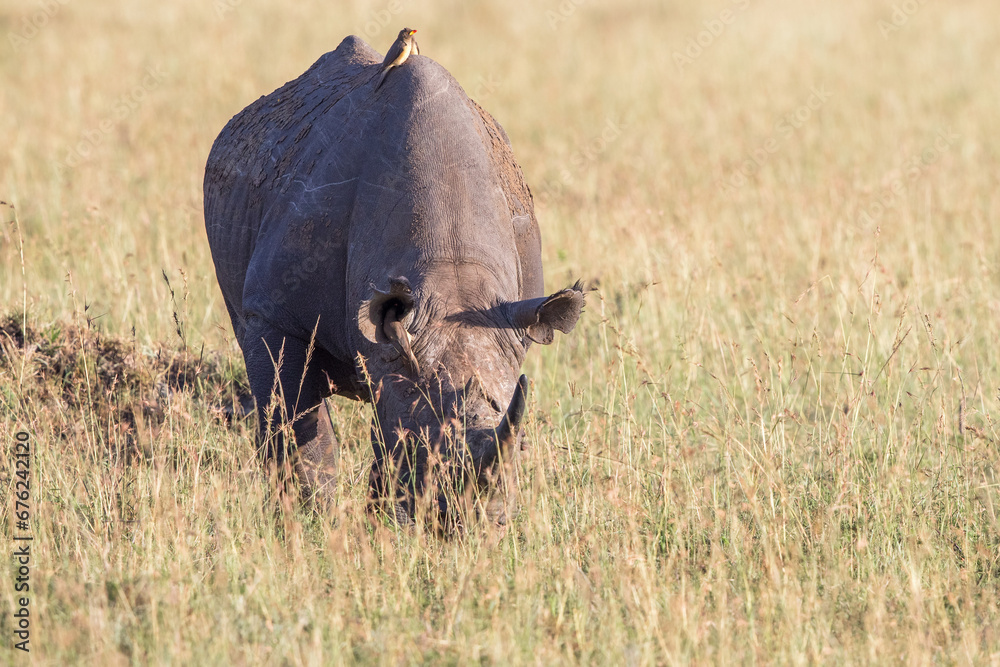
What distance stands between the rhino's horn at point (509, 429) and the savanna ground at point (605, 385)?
41 centimetres

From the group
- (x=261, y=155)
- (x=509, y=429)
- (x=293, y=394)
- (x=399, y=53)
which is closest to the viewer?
(x=509, y=429)

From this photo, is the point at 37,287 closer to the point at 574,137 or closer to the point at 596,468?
the point at 596,468

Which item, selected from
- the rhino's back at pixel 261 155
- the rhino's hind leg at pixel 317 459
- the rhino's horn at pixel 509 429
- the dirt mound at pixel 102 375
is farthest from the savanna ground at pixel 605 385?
the rhino's back at pixel 261 155

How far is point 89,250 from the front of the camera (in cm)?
809

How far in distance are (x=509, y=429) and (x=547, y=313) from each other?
0.73m

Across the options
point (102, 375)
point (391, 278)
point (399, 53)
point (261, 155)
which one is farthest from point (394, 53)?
point (102, 375)

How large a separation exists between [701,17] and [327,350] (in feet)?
51.6

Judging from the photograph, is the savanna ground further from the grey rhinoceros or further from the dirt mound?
the grey rhinoceros

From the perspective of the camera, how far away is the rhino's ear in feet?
14.1

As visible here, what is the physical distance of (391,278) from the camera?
419 centimetres

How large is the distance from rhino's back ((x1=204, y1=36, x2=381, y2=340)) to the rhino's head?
139 centimetres

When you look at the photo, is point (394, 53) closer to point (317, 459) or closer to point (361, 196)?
point (361, 196)

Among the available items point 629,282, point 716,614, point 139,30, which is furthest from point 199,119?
point 716,614

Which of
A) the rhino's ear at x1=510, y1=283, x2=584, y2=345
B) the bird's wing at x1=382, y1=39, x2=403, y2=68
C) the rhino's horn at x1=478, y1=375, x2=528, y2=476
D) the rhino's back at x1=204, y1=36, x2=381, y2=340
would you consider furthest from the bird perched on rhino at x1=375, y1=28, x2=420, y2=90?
the rhino's horn at x1=478, y1=375, x2=528, y2=476
